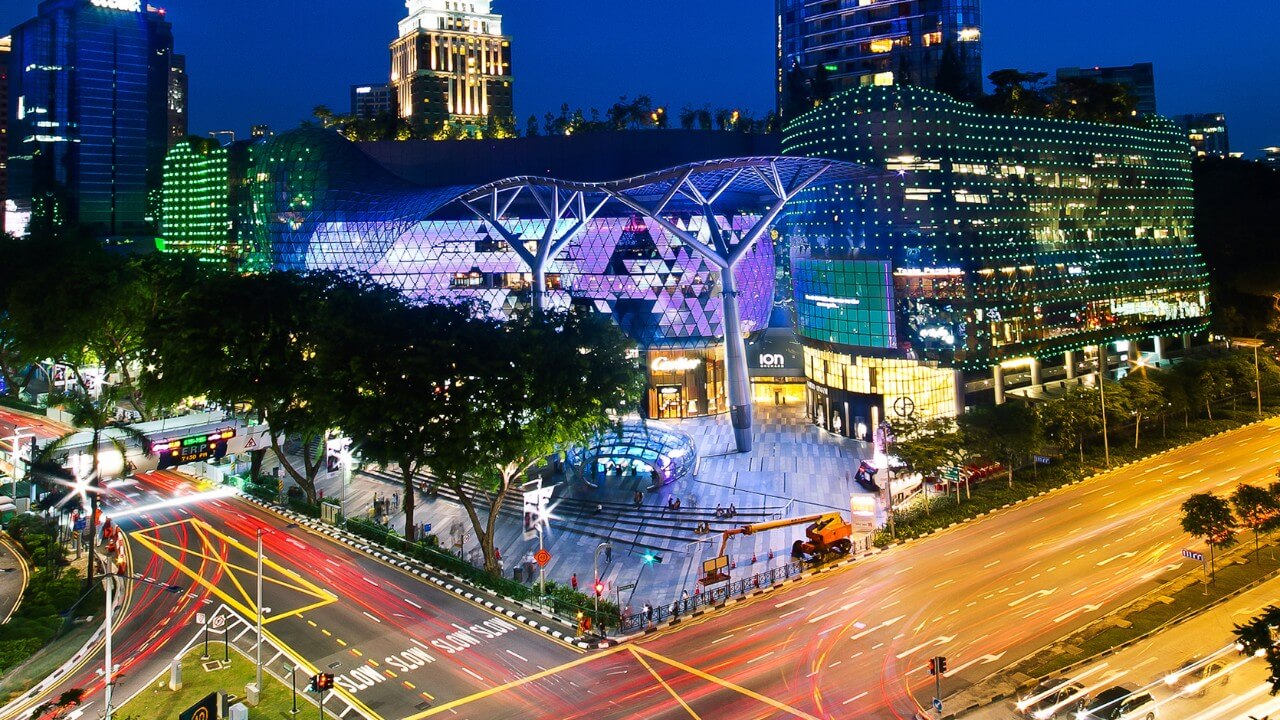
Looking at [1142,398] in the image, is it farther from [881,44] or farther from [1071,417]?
[881,44]

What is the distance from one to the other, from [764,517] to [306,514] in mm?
27026

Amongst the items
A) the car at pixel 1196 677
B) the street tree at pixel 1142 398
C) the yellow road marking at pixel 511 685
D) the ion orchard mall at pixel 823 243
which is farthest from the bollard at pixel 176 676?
the street tree at pixel 1142 398

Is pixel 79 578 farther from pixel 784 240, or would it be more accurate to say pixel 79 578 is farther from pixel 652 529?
pixel 784 240

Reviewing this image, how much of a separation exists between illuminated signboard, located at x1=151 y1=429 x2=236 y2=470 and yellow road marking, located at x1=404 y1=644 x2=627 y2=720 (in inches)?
1129

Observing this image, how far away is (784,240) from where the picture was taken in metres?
85.0

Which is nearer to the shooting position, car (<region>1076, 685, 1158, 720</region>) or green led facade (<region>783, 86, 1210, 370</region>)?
car (<region>1076, 685, 1158, 720</region>)

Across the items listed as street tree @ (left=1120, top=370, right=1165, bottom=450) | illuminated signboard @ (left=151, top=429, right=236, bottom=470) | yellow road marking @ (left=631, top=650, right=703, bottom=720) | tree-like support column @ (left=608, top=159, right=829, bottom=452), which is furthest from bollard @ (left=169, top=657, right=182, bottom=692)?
street tree @ (left=1120, top=370, right=1165, bottom=450)

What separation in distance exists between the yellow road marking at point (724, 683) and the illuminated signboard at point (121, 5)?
19237 cm

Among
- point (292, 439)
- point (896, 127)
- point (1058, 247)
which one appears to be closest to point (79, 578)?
point (292, 439)

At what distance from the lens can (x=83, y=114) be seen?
169125 mm

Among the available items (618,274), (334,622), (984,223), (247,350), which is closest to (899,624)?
(334,622)

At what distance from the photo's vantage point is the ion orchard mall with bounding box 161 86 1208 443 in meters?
69.1

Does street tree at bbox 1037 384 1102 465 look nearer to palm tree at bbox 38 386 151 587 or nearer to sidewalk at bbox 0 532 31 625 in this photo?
palm tree at bbox 38 386 151 587

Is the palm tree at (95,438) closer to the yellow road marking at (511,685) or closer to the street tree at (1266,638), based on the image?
the yellow road marking at (511,685)
